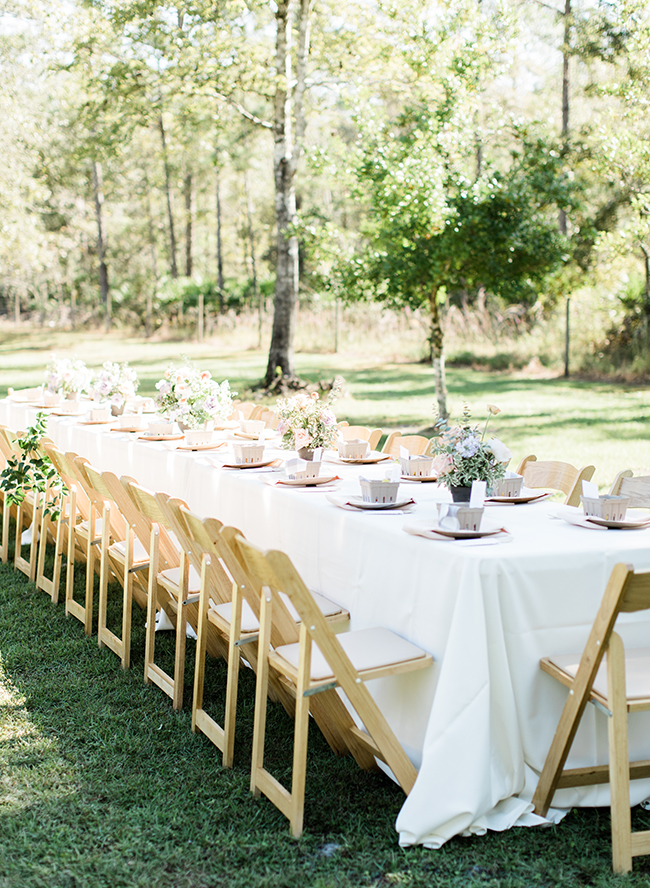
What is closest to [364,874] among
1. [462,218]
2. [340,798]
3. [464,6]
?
[340,798]

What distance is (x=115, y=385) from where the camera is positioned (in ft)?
22.1

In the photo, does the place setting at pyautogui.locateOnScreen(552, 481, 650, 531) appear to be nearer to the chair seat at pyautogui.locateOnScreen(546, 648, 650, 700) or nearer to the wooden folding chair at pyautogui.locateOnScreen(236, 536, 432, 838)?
the chair seat at pyautogui.locateOnScreen(546, 648, 650, 700)

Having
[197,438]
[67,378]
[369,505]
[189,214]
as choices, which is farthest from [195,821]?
[189,214]

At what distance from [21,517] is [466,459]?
3.84 meters

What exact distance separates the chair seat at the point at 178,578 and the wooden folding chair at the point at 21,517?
1.71 metres

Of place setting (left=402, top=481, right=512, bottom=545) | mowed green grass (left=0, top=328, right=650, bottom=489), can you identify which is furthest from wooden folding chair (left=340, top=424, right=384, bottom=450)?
place setting (left=402, top=481, right=512, bottom=545)

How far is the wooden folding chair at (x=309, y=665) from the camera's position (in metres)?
2.65

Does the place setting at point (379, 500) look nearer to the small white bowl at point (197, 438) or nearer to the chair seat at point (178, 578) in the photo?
the chair seat at point (178, 578)

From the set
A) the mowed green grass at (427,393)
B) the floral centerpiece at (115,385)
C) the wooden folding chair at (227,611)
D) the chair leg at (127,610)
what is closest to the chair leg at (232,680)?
the wooden folding chair at (227,611)

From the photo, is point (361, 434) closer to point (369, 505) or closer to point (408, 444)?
point (408, 444)

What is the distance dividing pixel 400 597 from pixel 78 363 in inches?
211

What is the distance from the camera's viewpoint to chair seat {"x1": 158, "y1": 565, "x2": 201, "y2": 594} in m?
3.81

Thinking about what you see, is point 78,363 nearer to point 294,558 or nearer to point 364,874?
point 294,558

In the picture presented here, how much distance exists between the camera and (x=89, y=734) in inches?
140
